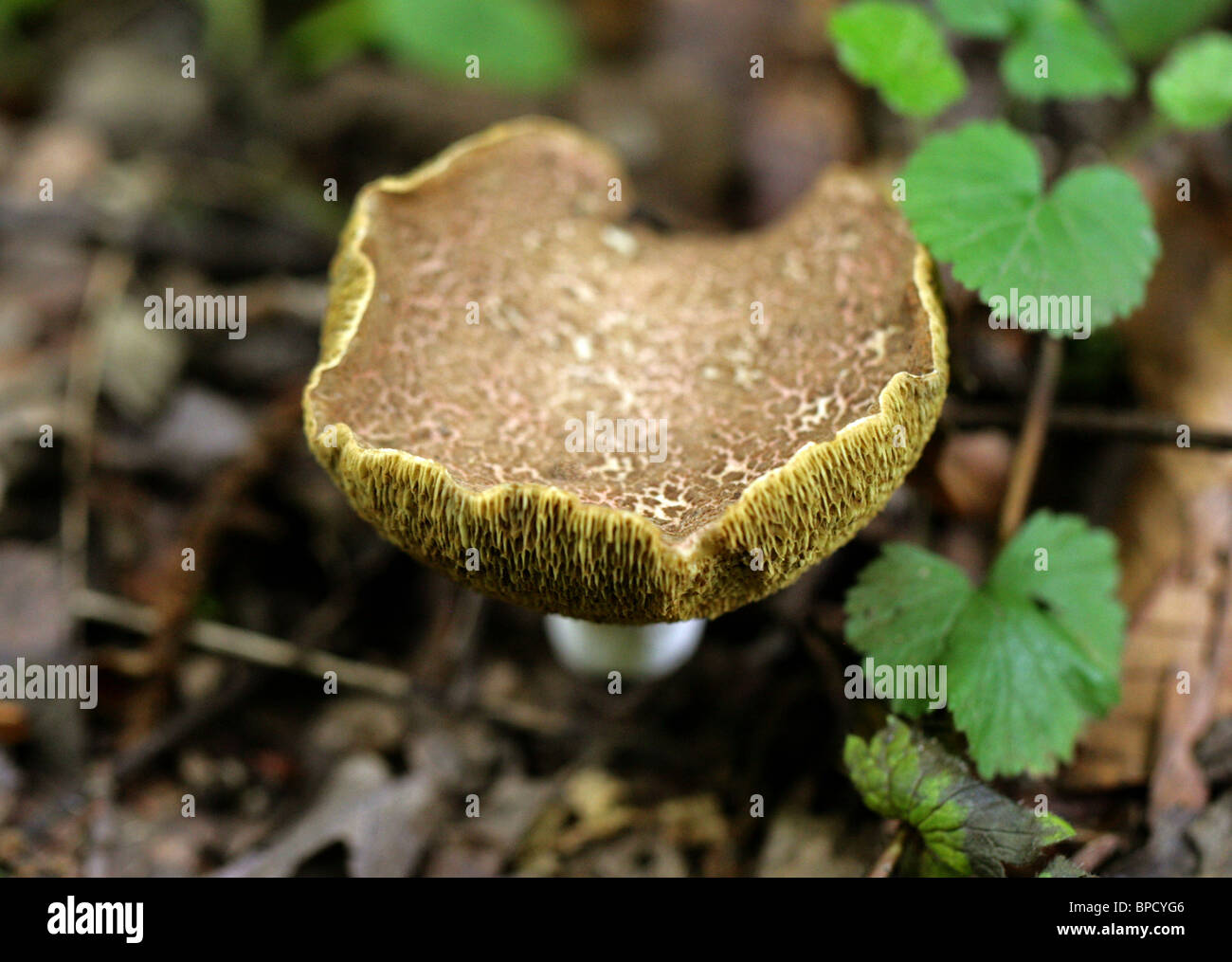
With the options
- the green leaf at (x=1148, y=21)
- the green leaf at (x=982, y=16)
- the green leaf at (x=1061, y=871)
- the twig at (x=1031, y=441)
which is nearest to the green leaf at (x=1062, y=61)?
the green leaf at (x=982, y=16)

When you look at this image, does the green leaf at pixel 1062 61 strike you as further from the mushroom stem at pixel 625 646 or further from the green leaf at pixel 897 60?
the mushroom stem at pixel 625 646

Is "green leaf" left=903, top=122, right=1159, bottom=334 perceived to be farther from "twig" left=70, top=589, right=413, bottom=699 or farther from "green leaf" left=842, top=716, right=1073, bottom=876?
"twig" left=70, top=589, right=413, bottom=699

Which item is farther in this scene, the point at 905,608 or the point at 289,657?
the point at 289,657

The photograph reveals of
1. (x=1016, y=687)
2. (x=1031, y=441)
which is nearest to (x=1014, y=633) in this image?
(x=1016, y=687)

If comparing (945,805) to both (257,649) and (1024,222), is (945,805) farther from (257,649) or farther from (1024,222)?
(257,649)

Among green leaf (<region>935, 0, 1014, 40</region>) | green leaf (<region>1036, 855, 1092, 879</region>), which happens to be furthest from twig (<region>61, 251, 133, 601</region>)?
green leaf (<region>935, 0, 1014, 40</region>)

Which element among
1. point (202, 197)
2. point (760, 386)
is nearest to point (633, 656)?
point (760, 386)
